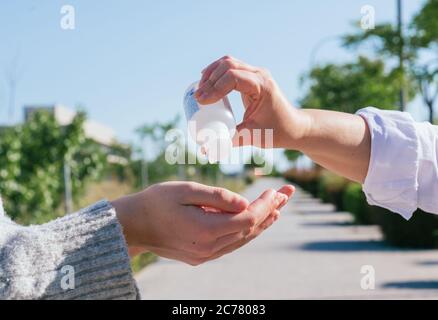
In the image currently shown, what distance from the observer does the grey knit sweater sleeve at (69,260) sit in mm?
1246

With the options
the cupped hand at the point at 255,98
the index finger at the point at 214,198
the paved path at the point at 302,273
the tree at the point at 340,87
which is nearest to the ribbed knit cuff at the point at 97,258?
the index finger at the point at 214,198

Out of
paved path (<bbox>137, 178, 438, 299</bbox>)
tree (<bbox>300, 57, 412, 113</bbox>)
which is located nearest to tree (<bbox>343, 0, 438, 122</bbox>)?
paved path (<bbox>137, 178, 438, 299</bbox>)

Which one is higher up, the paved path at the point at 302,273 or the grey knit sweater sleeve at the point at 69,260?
the grey knit sweater sleeve at the point at 69,260

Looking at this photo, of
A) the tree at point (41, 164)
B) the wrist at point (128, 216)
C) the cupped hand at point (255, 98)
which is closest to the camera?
the wrist at point (128, 216)

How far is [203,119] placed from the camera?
1.92 m

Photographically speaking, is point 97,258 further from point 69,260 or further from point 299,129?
point 299,129

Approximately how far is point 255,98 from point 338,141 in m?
0.26

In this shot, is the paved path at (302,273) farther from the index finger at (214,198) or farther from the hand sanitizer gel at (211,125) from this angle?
the index finger at (214,198)

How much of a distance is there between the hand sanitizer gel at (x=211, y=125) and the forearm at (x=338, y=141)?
0.69ft

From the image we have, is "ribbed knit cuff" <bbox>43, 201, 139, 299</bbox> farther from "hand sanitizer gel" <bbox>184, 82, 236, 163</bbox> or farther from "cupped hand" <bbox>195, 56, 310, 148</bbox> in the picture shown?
"hand sanitizer gel" <bbox>184, 82, 236, 163</bbox>

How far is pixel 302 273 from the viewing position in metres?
9.50

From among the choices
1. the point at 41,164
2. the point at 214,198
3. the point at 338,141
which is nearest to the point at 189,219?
the point at 214,198
